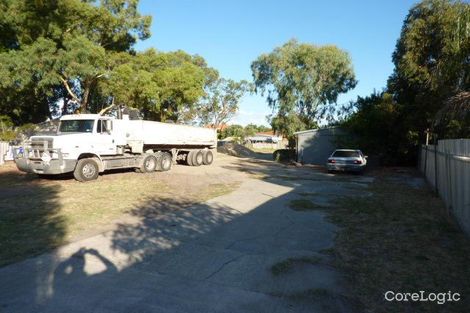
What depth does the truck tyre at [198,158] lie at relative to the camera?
25.6 m

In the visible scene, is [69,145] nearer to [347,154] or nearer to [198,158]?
[198,158]

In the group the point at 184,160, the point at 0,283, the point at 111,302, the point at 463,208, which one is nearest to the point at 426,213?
the point at 463,208

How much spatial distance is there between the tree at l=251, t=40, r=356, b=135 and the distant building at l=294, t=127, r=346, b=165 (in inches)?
361

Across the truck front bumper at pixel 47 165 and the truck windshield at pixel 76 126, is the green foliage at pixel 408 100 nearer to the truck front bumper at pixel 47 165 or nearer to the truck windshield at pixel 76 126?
the truck windshield at pixel 76 126

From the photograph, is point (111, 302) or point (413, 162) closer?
point (111, 302)

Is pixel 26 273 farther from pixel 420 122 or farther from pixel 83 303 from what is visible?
pixel 420 122

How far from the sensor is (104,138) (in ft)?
57.5

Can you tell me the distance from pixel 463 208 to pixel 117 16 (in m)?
25.4

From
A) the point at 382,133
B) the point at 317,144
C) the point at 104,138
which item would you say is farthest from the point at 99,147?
the point at 382,133

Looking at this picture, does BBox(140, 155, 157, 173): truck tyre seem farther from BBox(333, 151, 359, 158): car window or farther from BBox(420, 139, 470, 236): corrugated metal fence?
BBox(420, 139, 470, 236): corrugated metal fence

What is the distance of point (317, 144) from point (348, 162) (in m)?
9.40

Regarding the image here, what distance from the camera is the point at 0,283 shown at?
5.26 meters

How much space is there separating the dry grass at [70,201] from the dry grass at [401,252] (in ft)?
16.0

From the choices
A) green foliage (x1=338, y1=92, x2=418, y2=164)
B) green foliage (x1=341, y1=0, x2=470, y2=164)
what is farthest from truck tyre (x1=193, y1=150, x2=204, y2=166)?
green foliage (x1=341, y1=0, x2=470, y2=164)
